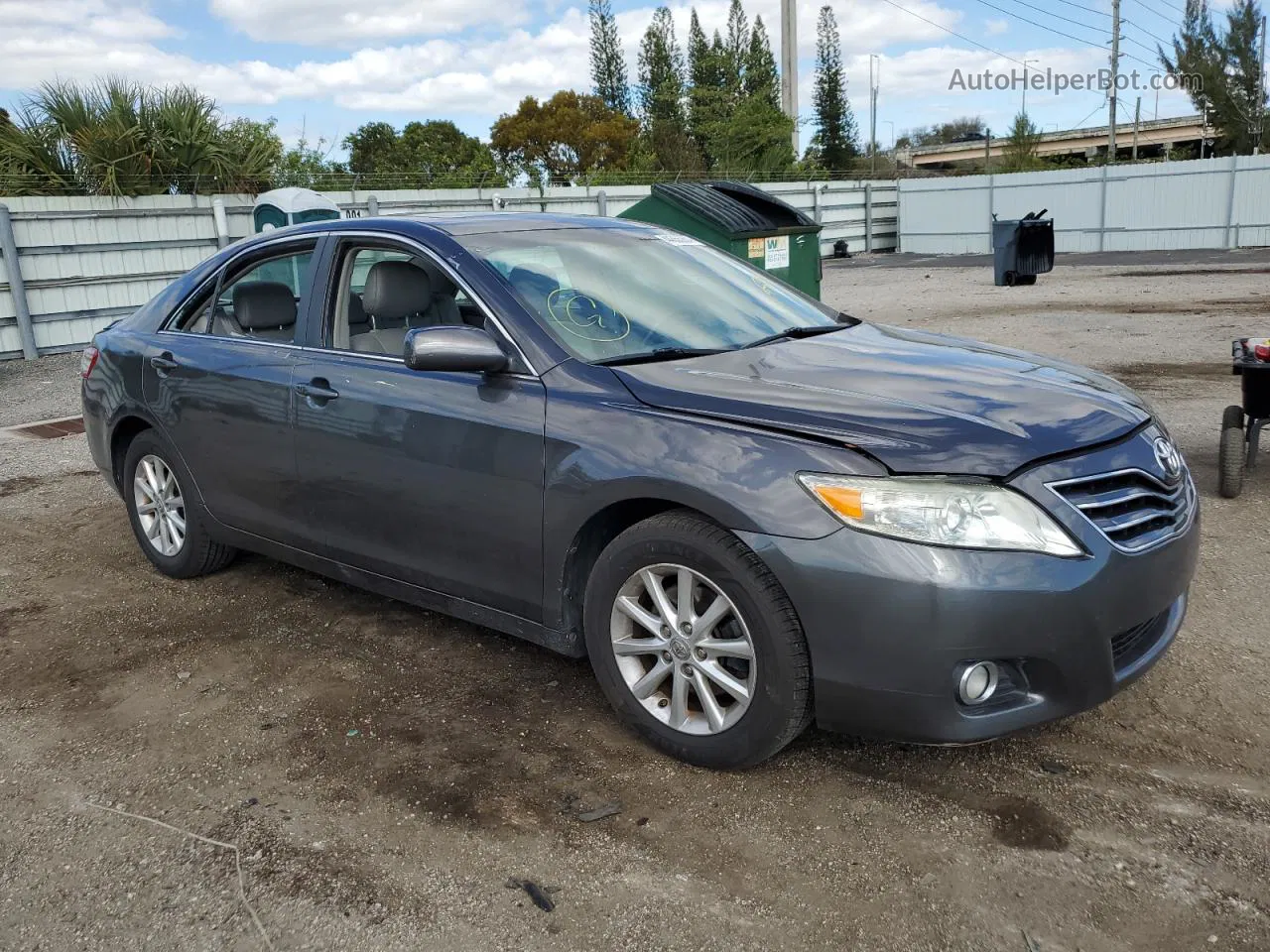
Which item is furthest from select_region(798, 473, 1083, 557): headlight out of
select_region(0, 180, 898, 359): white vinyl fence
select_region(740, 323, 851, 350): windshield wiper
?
select_region(0, 180, 898, 359): white vinyl fence

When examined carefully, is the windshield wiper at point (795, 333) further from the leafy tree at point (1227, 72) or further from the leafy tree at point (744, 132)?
the leafy tree at point (1227, 72)

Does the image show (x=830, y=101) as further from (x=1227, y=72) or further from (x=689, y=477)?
(x=689, y=477)

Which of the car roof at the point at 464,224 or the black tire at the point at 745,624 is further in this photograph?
the car roof at the point at 464,224

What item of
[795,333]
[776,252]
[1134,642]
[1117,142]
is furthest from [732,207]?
[1117,142]

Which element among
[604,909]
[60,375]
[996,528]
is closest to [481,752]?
[604,909]

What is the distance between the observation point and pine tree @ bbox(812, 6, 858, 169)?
73.2 m

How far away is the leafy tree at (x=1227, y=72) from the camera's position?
63.3 metres

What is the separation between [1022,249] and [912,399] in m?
17.7

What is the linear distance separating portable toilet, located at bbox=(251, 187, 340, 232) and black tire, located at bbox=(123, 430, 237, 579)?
8.58m

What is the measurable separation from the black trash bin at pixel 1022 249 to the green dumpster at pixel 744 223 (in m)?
10.2

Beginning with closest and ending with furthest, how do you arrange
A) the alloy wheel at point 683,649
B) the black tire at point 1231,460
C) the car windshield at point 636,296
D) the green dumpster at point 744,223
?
the alloy wheel at point 683,649
the car windshield at point 636,296
the black tire at point 1231,460
the green dumpster at point 744,223

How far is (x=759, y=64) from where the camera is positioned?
7269 cm

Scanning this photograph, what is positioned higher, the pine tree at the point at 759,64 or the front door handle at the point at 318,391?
the pine tree at the point at 759,64

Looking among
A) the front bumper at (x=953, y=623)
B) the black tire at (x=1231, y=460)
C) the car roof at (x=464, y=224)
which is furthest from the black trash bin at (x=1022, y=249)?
the front bumper at (x=953, y=623)
